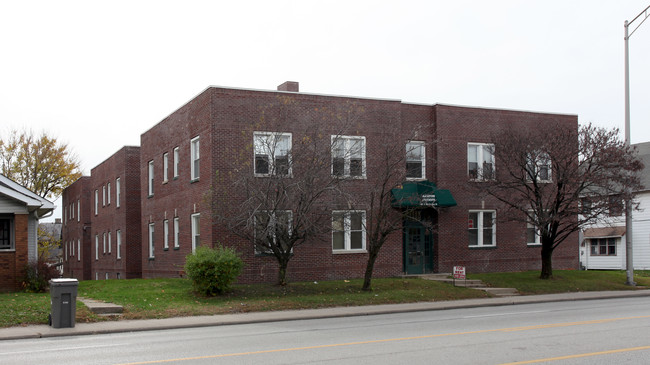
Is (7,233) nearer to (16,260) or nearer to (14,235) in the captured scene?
(14,235)

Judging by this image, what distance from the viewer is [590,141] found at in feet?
83.3

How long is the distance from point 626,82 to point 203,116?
17.3m

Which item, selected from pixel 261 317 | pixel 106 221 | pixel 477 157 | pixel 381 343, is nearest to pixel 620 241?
pixel 477 157

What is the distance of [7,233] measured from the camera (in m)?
24.7

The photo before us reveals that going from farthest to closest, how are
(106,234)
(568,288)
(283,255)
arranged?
(106,234) → (568,288) → (283,255)

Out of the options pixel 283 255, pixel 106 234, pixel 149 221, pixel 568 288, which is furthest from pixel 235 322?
pixel 106 234

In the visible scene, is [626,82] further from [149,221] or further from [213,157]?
[149,221]

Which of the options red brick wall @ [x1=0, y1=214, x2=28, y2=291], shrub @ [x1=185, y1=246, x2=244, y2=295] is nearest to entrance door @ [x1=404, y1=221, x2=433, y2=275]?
shrub @ [x1=185, y1=246, x2=244, y2=295]

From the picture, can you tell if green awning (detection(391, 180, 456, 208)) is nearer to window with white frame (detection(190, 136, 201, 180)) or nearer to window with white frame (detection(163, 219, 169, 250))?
window with white frame (detection(190, 136, 201, 180))

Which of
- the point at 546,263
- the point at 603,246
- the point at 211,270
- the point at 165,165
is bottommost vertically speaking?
the point at 603,246

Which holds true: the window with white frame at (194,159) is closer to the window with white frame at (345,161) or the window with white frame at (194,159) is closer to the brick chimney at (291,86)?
the brick chimney at (291,86)

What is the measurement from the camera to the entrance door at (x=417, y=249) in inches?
1148

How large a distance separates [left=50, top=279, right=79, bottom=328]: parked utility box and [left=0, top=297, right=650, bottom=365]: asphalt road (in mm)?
1287

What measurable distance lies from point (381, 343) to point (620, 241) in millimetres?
40822
